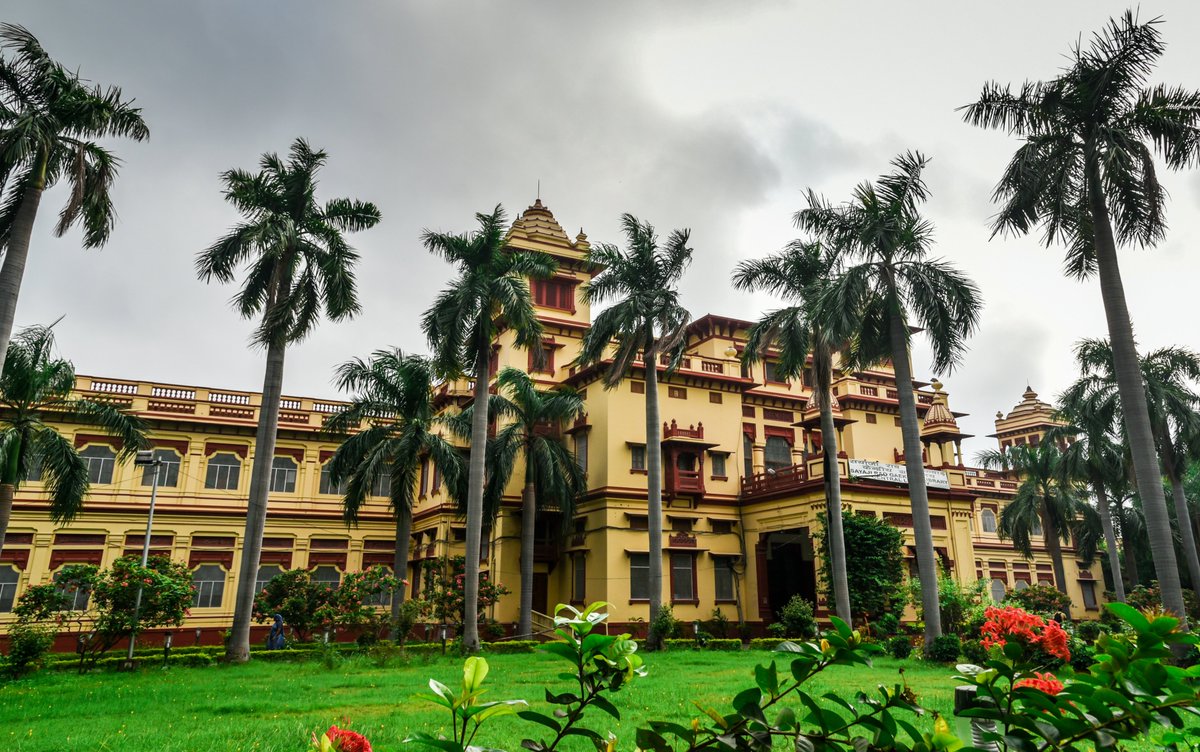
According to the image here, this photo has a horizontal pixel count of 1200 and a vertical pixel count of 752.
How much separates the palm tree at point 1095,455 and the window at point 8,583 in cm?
4347

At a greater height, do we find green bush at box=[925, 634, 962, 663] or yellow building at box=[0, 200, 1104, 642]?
yellow building at box=[0, 200, 1104, 642]

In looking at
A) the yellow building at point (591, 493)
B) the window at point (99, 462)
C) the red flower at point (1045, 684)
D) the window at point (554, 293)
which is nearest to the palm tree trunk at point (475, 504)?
the yellow building at point (591, 493)

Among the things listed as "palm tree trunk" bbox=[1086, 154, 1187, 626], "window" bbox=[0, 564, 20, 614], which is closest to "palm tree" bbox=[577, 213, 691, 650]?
"palm tree trunk" bbox=[1086, 154, 1187, 626]

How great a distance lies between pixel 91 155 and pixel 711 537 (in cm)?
2471

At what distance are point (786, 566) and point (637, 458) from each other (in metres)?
7.88

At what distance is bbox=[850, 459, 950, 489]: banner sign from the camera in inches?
1150

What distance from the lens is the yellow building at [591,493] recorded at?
30656 mm

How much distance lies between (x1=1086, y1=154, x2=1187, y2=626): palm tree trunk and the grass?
5158mm

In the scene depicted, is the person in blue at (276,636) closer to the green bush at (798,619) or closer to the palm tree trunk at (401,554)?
the palm tree trunk at (401,554)

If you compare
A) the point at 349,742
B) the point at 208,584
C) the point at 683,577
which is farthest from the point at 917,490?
the point at 208,584

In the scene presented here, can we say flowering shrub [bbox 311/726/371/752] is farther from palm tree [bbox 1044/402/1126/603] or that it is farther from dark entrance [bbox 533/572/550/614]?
palm tree [bbox 1044/402/1126/603]

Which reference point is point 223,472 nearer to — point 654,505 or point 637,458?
point 637,458

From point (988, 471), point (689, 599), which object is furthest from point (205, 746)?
point (988, 471)

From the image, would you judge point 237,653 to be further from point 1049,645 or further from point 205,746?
point 1049,645
